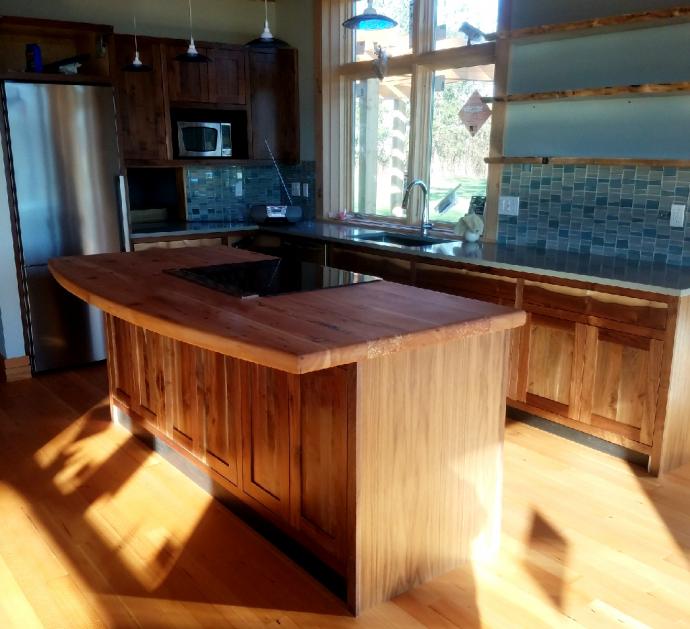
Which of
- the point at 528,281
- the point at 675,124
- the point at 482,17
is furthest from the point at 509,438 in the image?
the point at 482,17

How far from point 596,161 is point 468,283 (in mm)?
896

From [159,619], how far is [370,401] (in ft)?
3.11

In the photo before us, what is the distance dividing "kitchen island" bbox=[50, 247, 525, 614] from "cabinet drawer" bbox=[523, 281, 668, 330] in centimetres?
104

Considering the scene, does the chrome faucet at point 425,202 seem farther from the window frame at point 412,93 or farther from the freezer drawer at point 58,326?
the freezer drawer at point 58,326

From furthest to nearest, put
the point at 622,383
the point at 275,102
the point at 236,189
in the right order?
the point at 236,189, the point at 275,102, the point at 622,383

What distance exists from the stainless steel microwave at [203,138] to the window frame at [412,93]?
785 mm

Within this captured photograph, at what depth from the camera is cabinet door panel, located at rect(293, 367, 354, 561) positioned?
2.08 metres

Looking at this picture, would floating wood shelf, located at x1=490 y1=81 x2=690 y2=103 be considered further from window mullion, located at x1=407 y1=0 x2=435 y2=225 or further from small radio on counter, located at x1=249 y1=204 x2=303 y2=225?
small radio on counter, located at x1=249 y1=204 x2=303 y2=225

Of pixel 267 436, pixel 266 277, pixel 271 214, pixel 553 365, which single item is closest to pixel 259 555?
pixel 267 436

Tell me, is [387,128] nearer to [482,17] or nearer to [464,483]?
[482,17]

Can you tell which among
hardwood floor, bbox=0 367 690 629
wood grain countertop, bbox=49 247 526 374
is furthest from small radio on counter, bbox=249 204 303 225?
wood grain countertop, bbox=49 247 526 374

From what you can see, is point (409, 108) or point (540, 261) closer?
point (540, 261)

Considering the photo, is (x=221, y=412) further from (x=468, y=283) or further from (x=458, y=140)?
(x=458, y=140)

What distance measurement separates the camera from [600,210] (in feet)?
12.2
